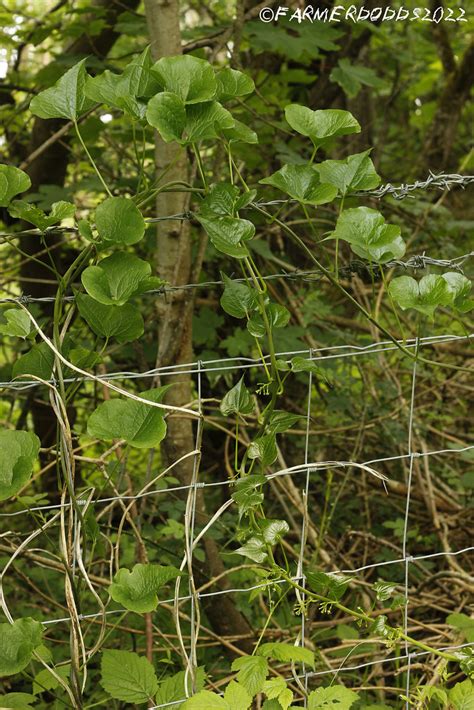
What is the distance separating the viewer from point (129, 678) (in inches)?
54.6

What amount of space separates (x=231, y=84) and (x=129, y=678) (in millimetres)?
980

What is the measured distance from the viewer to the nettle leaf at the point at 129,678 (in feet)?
4.50

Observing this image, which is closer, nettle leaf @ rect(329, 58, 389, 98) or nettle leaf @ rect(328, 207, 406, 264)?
nettle leaf @ rect(328, 207, 406, 264)

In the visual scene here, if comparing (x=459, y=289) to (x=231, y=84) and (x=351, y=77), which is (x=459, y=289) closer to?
(x=231, y=84)

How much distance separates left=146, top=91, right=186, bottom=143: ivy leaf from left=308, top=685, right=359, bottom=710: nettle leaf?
899 mm

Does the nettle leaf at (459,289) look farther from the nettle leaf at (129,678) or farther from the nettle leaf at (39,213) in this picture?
the nettle leaf at (129,678)

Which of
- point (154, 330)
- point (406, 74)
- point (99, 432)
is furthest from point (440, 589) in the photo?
point (406, 74)

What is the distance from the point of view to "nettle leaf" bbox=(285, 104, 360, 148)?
1.30 meters

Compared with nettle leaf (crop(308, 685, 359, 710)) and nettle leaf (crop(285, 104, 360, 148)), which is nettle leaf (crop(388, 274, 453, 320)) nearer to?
nettle leaf (crop(285, 104, 360, 148))

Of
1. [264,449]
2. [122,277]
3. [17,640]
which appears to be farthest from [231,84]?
[17,640]

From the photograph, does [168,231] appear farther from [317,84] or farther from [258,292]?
[317,84]

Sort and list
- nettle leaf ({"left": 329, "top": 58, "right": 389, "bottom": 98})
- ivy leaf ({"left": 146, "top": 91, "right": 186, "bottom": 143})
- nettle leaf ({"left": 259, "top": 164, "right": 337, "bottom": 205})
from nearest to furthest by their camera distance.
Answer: ivy leaf ({"left": 146, "top": 91, "right": 186, "bottom": 143}), nettle leaf ({"left": 259, "top": 164, "right": 337, "bottom": 205}), nettle leaf ({"left": 329, "top": 58, "right": 389, "bottom": 98})

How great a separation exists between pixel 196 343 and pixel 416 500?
875mm

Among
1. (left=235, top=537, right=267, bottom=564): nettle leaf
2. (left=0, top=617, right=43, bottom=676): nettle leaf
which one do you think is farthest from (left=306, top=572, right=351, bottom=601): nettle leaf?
(left=0, top=617, right=43, bottom=676): nettle leaf
